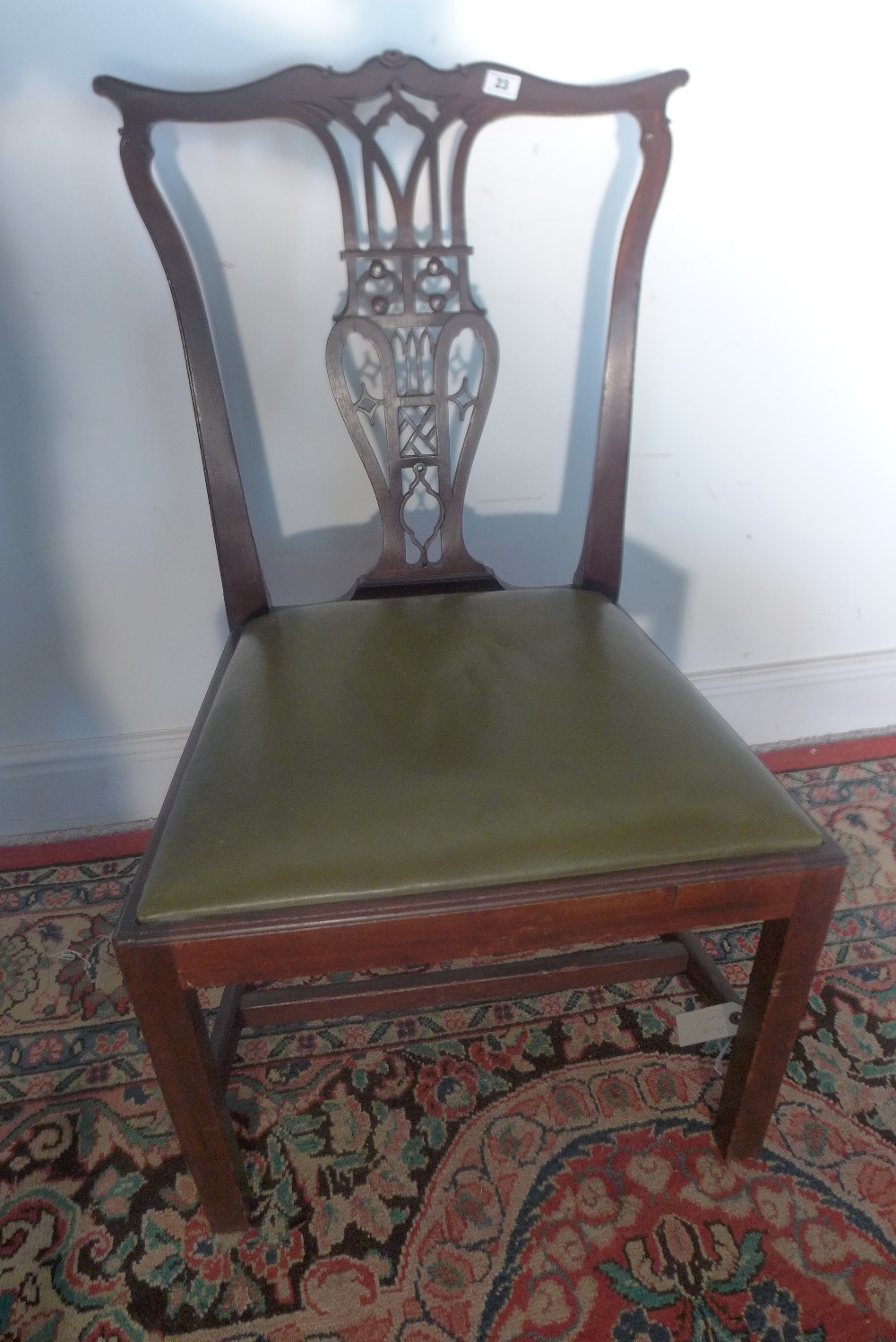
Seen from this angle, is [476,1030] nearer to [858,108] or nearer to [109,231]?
[109,231]

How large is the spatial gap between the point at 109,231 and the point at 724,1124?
1328 millimetres

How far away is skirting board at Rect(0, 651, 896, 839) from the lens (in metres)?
1.45

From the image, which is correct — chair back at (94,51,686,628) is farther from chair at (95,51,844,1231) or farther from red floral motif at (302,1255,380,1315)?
red floral motif at (302,1255,380,1315)

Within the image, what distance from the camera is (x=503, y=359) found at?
1200 mm

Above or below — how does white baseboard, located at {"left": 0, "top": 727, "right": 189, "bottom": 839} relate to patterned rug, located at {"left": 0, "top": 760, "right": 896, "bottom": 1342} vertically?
above

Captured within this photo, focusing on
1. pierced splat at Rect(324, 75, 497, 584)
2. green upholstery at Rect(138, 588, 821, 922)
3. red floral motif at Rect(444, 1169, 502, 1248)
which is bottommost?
red floral motif at Rect(444, 1169, 502, 1248)

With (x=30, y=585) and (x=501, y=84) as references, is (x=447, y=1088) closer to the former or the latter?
(x=30, y=585)

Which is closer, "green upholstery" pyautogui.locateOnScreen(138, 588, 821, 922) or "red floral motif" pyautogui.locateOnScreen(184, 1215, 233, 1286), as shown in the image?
"green upholstery" pyautogui.locateOnScreen(138, 588, 821, 922)

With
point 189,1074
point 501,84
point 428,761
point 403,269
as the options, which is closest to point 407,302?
point 403,269

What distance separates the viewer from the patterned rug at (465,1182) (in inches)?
33.2

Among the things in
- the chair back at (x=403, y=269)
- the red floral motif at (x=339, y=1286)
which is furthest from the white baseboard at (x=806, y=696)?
the red floral motif at (x=339, y=1286)

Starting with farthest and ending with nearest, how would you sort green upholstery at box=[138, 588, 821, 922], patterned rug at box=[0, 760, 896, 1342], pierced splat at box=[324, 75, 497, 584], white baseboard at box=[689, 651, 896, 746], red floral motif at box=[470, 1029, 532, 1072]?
white baseboard at box=[689, 651, 896, 746]
red floral motif at box=[470, 1029, 532, 1072]
pierced splat at box=[324, 75, 497, 584]
patterned rug at box=[0, 760, 896, 1342]
green upholstery at box=[138, 588, 821, 922]

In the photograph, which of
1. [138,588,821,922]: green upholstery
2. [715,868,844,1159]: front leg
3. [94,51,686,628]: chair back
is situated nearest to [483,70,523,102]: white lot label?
[94,51,686,628]: chair back

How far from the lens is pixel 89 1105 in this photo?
105cm
